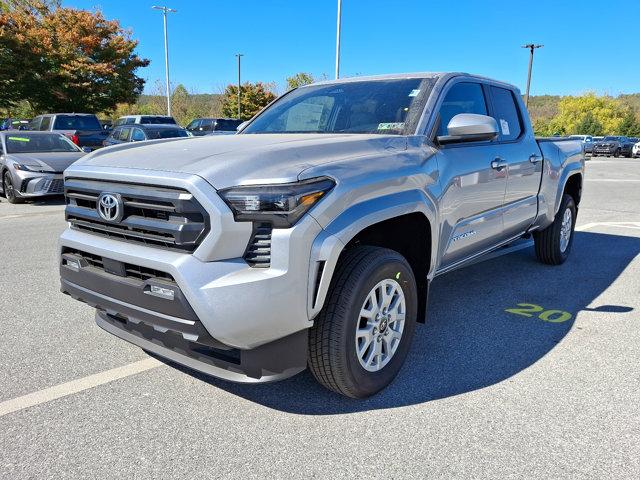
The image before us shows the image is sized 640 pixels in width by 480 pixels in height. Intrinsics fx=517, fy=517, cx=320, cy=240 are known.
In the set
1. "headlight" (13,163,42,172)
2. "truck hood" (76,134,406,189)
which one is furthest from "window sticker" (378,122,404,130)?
"headlight" (13,163,42,172)

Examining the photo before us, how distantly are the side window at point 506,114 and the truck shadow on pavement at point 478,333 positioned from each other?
1.44 meters

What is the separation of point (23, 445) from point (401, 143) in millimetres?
2519

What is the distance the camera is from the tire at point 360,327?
2.53 meters

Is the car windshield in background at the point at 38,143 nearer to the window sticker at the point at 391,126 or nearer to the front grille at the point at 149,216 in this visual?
the front grille at the point at 149,216

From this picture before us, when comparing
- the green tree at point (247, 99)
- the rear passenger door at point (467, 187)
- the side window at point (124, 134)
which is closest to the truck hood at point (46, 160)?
the side window at point (124, 134)

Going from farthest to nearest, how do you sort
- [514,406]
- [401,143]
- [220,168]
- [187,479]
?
1. [401,143]
2. [514,406]
3. [220,168]
4. [187,479]

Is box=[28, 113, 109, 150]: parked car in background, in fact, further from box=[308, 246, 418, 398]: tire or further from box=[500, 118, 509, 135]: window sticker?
box=[308, 246, 418, 398]: tire

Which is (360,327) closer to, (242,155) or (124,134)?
(242,155)

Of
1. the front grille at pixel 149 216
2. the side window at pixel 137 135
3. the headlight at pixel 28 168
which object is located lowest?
the headlight at pixel 28 168

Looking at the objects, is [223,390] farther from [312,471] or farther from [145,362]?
[312,471]

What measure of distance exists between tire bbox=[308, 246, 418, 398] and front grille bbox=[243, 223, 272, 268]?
43 cm

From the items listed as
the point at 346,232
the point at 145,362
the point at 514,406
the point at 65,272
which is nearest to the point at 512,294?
the point at 514,406

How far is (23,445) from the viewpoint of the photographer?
7.89 feet

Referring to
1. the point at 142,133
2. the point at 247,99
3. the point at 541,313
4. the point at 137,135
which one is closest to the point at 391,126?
the point at 541,313
